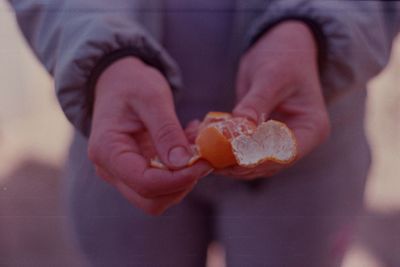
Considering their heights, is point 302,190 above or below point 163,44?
below

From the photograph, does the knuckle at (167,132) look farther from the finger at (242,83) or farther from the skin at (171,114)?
the finger at (242,83)

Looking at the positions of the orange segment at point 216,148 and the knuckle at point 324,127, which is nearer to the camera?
the orange segment at point 216,148

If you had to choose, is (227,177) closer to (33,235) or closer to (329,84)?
(329,84)

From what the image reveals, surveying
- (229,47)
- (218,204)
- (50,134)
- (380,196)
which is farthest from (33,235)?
(380,196)

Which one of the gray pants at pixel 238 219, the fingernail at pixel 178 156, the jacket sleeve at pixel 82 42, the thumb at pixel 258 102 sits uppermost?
the jacket sleeve at pixel 82 42

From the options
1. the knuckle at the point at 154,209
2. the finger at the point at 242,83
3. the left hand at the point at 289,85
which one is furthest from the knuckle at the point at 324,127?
the knuckle at the point at 154,209

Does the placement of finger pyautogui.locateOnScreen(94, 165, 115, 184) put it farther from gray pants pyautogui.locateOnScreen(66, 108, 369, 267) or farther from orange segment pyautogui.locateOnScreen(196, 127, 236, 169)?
orange segment pyautogui.locateOnScreen(196, 127, 236, 169)
